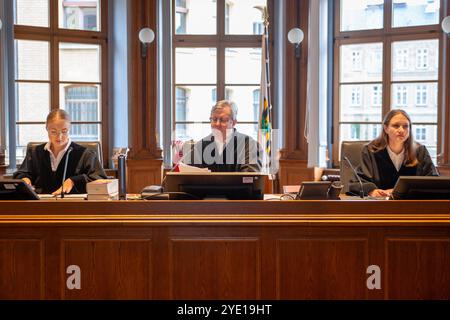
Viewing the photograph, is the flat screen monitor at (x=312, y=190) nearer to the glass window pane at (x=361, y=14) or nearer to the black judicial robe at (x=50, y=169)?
the black judicial robe at (x=50, y=169)

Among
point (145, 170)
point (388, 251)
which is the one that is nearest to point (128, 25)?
point (145, 170)

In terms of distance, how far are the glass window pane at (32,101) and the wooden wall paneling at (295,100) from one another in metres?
2.66

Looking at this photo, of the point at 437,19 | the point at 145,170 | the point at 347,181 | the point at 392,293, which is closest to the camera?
the point at 392,293

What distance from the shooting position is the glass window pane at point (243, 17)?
6.69 meters

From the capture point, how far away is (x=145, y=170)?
641 cm

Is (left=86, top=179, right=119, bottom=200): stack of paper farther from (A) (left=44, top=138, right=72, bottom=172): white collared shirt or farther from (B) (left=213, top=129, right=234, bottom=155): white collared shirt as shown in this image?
(B) (left=213, top=129, right=234, bottom=155): white collared shirt

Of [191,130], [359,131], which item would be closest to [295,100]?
[359,131]

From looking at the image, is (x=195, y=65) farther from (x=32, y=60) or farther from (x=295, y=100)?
(x=32, y=60)

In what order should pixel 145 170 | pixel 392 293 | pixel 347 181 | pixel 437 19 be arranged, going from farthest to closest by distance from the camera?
1. pixel 145 170
2. pixel 437 19
3. pixel 347 181
4. pixel 392 293

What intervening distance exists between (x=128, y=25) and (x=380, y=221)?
449 centimetres

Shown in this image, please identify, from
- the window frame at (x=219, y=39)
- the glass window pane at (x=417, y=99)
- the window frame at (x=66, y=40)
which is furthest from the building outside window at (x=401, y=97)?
the window frame at (x=66, y=40)

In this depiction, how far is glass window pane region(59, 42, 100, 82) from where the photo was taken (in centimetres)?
632

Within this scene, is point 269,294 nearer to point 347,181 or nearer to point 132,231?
point 132,231

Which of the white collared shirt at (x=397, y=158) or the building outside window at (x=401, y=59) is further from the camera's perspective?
the building outside window at (x=401, y=59)
